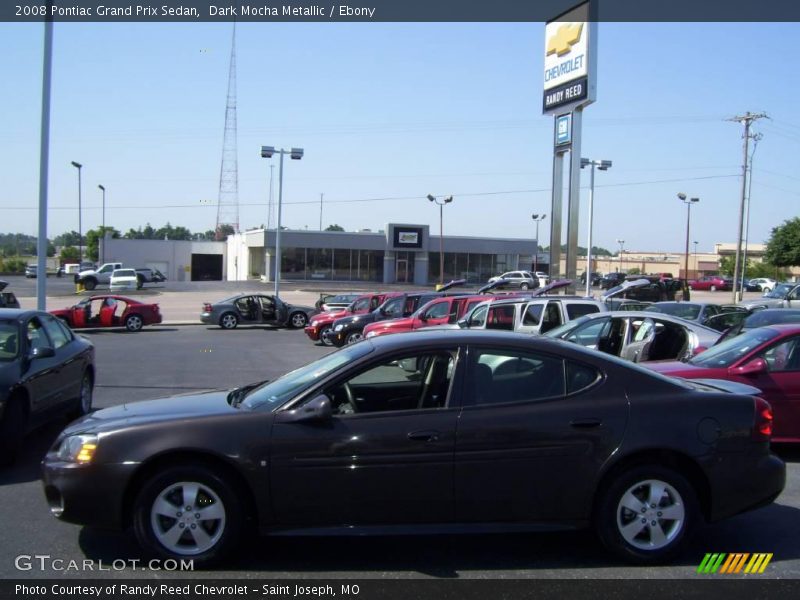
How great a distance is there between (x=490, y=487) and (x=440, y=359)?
0.88 metres

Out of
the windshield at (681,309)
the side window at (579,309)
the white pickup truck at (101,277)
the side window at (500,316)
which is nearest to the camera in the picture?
the side window at (579,309)

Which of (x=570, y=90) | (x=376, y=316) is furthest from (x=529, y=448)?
(x=570, y=90)

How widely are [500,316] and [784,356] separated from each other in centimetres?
783

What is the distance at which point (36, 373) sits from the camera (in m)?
7.64

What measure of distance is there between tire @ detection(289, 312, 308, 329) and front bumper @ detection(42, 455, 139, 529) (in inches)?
979

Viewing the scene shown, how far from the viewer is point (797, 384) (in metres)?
7.51

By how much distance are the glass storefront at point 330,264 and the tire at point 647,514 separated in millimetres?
61941

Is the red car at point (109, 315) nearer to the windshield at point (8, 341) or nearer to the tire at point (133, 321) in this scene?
the tire at point (133, 321)

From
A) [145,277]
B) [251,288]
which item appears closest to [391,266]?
[251,288]

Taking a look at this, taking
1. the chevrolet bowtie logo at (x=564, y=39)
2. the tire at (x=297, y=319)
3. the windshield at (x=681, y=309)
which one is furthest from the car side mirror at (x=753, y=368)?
the chevrolet bowtie logo at (x=564, y=39)

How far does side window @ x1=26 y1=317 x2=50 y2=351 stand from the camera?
8152 millimetres

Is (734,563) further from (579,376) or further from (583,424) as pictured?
(579,376)

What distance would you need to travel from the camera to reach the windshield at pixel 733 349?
7.92 m

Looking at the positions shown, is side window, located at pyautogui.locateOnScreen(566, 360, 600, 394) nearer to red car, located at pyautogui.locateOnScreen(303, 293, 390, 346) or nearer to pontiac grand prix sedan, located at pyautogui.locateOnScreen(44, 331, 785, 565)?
pontiac grand prix sedan, located at pyautogui.locateOnScreen(44, 331, 785, 565)
